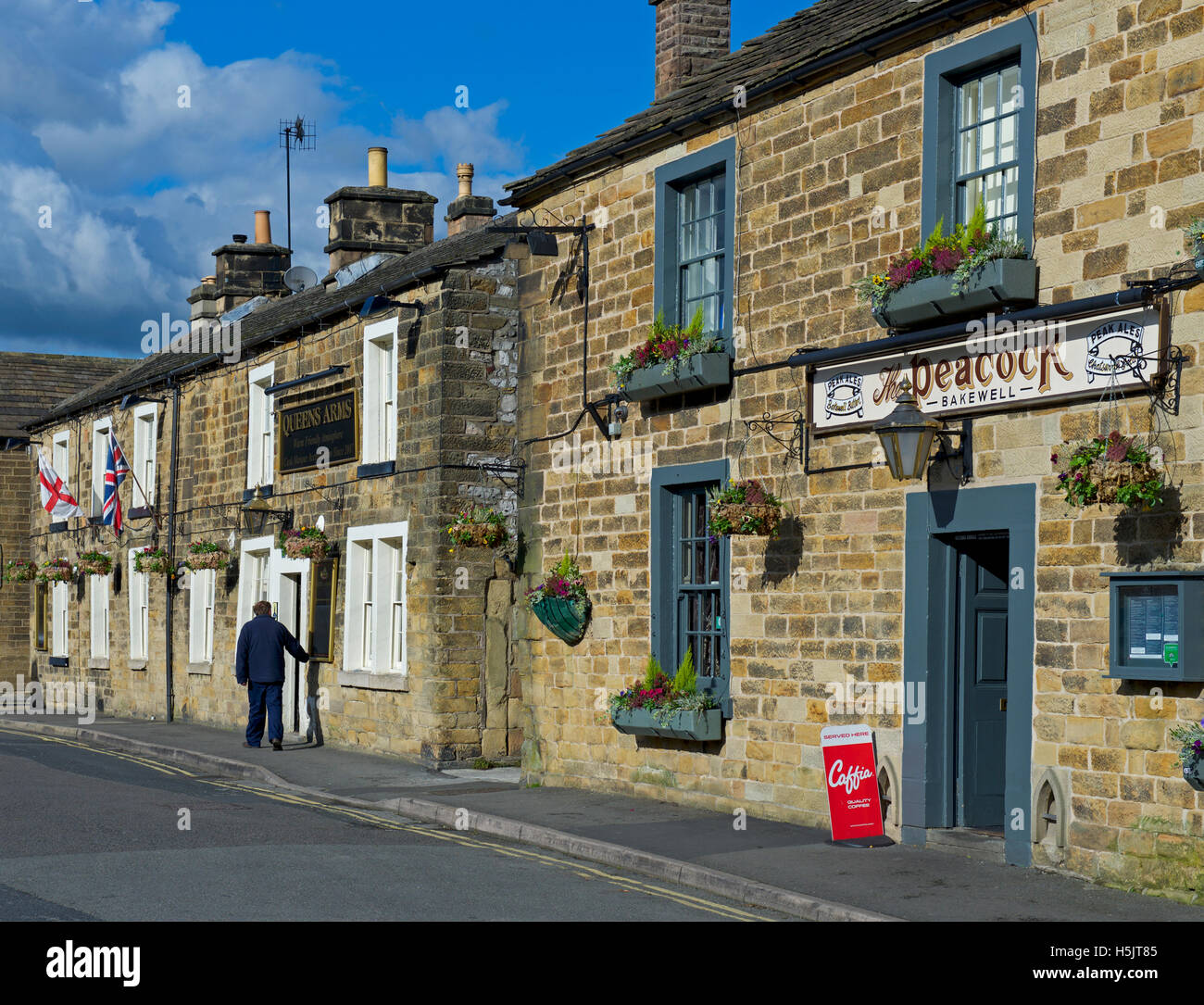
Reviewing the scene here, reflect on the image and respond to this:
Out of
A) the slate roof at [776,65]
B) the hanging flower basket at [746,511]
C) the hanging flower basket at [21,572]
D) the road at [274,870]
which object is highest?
the slate roof at [776,65]

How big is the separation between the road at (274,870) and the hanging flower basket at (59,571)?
16.4 meters

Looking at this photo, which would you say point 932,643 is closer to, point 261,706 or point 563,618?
point 563,618

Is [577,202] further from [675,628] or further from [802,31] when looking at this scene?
[675,628]

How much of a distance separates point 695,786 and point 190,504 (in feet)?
47.3

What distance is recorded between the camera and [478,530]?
16.7m

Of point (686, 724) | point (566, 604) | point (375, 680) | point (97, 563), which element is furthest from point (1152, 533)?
point (97, 563)

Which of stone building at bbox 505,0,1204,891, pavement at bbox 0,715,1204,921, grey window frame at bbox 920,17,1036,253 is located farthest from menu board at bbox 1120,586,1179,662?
grey window frame at bbox 920,17,1036,253

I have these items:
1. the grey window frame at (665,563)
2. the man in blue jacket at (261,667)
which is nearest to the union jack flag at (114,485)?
the man in blue jacket at (261,667)

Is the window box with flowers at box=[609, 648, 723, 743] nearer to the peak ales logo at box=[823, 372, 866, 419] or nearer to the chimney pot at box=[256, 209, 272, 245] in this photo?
the peak ales logo at box=[823, 372, 866, 419]

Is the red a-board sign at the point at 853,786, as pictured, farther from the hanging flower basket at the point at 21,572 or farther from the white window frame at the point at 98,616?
the hanging flower basket at the point at 21,572

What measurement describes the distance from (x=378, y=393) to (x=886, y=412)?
922cm

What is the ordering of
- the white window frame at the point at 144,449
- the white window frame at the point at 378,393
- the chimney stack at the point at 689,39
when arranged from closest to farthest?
the chimney stack at the point at 689,39 → the white window frame at the point at 378,393 → the white window frame at the point at 144,449

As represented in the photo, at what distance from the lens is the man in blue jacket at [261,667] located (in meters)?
19.6

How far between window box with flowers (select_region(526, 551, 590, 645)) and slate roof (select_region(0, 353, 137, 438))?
80.3 feet
